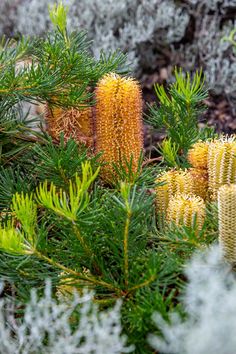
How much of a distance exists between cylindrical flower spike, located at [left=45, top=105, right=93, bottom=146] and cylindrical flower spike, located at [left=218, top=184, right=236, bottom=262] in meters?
0.41

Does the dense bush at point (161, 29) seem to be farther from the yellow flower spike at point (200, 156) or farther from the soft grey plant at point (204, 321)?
the soft grey plant at point (204, 321)

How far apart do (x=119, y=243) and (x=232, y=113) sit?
3132 millimetres

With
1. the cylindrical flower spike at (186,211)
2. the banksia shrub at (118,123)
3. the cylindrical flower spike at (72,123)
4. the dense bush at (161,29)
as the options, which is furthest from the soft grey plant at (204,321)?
the dense bush at (161,29)

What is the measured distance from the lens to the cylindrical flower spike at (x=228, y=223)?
0.86 meters

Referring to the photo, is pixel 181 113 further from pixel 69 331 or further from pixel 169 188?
pixel 69 331

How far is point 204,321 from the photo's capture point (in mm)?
639

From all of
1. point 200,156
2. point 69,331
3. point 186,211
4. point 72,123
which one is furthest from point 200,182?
point 69,331

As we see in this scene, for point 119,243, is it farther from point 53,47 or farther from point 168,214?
point 53,47

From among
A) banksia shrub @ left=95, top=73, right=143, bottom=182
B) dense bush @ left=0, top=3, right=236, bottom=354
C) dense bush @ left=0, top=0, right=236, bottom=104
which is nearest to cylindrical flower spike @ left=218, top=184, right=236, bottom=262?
dense bush @ left=0, top=3, right=236, bottom=354

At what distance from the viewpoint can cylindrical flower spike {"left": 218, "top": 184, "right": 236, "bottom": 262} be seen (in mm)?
863

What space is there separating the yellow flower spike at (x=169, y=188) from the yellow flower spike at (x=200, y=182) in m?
0.04

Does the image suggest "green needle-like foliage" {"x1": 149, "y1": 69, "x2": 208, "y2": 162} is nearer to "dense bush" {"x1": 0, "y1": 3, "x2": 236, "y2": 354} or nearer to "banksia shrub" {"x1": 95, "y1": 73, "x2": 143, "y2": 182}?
"dense bush" {"x1": 0, "y1": 3, "x2": 236, "y2": 354}

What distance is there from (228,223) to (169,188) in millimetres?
215

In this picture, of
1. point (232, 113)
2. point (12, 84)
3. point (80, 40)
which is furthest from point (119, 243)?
point (232, 113)
